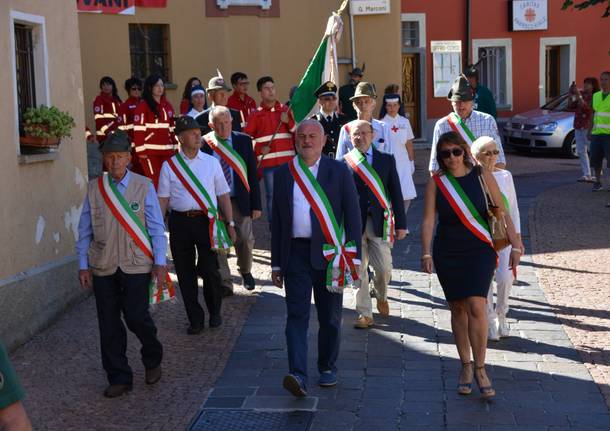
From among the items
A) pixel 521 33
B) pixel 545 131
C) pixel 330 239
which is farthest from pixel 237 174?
pixel 521 33

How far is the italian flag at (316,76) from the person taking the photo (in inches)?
415

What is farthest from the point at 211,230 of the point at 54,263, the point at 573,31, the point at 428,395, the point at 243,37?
the point at 573,31

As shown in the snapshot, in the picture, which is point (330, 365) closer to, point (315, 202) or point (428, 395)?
point (428, 395)

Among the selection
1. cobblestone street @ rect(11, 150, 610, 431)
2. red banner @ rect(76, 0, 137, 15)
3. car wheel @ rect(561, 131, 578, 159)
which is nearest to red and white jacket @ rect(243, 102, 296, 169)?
cobblestone street @ rect(11, 150, 610, 431)

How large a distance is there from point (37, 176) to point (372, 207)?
9.65ft

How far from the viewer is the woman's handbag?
22.3ft

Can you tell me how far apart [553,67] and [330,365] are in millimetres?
25326

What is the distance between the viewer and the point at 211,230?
8.46 metres

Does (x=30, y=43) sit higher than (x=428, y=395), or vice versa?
(x=30, y=43)

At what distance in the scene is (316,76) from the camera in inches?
416

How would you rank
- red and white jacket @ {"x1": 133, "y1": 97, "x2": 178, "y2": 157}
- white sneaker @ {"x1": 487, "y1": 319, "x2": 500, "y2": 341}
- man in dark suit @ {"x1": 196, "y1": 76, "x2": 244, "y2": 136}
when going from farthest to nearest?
red and white jacket @ {"x1": 133, "y1": 97, "x2": 178, "y2": 157} → man in dark suit @ {"x1": 196, "y1": 76, "x2": 244, "y2": 136} → white sneaker @ {"x1": 487, "y1": 319, "x2": 500, "y2": 341}

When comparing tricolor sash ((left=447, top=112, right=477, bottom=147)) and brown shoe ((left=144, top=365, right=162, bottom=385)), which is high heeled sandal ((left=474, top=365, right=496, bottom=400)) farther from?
tricolor sash ((left=447, top=112, right=477, bottom=147))

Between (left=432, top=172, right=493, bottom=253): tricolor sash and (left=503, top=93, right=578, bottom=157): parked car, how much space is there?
1795 centimetres

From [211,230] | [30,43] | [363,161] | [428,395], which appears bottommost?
[428,395]
